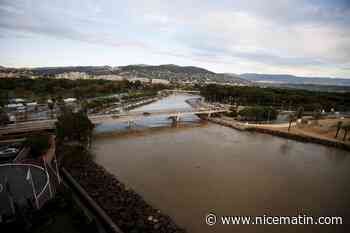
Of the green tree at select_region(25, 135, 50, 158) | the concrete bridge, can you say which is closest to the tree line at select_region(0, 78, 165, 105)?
the concrete bridge

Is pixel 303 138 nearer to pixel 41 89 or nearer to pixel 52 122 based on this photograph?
pixel 52 122

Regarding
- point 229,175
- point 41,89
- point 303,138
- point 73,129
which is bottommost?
point 229,175


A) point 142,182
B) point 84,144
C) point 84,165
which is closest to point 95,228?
point 142,182

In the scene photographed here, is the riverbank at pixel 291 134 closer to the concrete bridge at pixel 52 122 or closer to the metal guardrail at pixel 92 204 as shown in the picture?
the concrete bridge at pixel 52 122

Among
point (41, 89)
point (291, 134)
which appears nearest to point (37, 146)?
point (291, 134)

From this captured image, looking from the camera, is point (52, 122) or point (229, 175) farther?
point (52, 122)

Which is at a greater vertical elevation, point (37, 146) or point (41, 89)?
point (41, 89)
